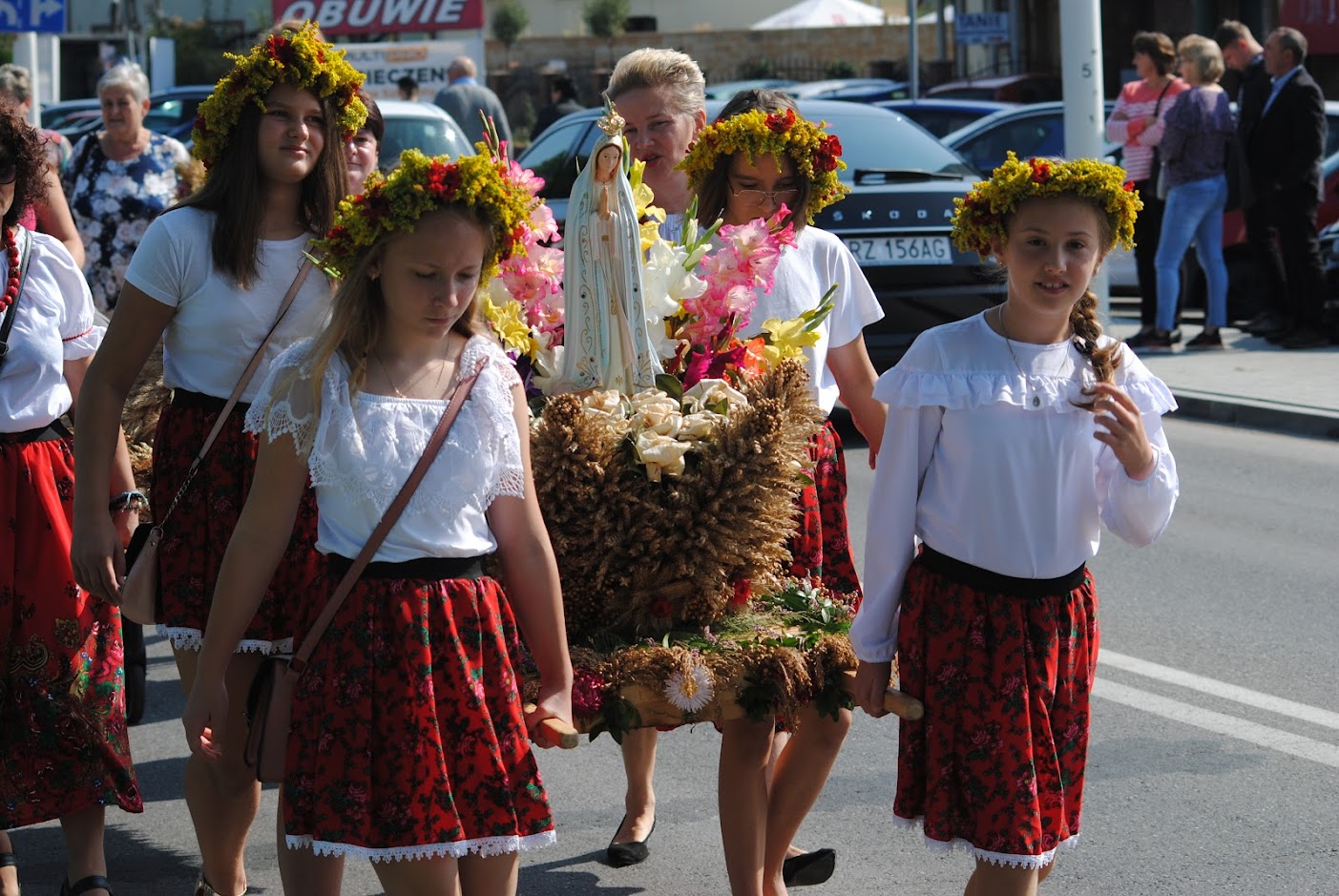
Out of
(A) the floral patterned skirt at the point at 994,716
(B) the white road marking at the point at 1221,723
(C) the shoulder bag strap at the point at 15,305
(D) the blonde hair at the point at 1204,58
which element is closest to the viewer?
(A) the floral patterned skirt at the point at 994,716

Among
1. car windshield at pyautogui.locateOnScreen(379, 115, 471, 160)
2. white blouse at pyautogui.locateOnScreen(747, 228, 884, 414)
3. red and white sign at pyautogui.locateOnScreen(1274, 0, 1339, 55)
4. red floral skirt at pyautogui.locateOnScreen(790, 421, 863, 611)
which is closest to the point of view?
red floral skirt at pyautogui.locateOnScreen(790, 421, 863, 611)

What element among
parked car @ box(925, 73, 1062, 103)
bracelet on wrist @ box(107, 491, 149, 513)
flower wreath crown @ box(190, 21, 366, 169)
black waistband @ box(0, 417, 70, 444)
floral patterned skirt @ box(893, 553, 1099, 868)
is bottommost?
floral patterned skirt @ box(893, 553, 1099, 868)

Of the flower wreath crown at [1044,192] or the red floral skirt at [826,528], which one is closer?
the flower wreath crown at [1044,192]

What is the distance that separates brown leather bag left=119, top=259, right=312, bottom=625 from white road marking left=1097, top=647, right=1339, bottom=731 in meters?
3.10

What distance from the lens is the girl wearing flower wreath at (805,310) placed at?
14.1 ft

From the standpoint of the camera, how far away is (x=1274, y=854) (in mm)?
4680

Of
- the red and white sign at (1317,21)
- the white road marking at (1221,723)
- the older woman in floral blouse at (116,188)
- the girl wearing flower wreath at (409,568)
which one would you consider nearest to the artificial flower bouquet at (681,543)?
the girl wearing flower wreath at (409,568)

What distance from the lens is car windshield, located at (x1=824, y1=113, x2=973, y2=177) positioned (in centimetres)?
1047

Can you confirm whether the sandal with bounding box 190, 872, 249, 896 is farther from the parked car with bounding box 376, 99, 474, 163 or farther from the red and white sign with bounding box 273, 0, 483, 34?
the red and white sign with bounding box 273, 0, 483, 34

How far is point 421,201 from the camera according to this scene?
3.27 meters

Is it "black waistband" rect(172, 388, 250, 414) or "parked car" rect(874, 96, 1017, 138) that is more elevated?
"parked car" rect(874, 96, 1017, 138)

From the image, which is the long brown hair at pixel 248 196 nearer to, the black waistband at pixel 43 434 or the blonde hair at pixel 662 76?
the black waistband at pixel 43 434

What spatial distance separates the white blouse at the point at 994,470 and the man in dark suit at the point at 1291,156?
939cm

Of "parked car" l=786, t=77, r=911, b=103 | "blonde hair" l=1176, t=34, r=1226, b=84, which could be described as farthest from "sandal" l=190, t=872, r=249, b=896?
"parked car" l=786, t=77, r=911, b=103
